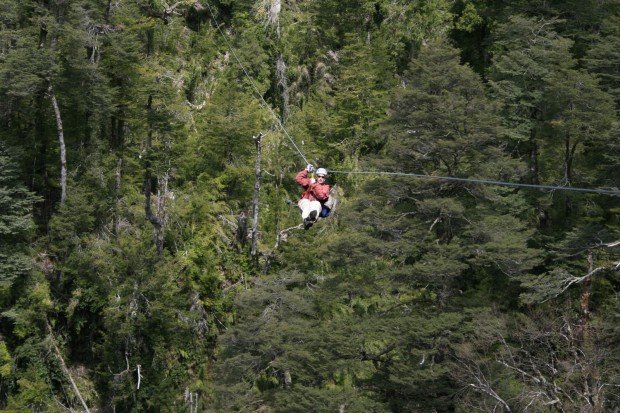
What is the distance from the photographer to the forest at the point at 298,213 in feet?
52.1

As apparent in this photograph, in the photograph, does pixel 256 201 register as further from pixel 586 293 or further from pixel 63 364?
pixel 586 293

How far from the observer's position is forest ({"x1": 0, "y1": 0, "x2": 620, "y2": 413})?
15.9 m

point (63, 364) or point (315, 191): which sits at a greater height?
point (315, 191)

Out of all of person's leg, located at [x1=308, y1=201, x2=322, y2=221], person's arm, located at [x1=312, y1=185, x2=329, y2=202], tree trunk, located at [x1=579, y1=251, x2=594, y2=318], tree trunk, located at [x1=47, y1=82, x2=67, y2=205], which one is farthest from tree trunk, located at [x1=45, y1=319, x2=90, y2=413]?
tree trunk, located at [x1=579, y1=251, x2=594, y2=318]

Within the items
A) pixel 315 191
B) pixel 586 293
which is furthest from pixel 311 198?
pixel 586 293

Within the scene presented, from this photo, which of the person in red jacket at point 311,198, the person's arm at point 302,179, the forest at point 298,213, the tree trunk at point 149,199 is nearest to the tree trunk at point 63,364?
the forest at point 298,213

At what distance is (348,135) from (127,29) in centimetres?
765

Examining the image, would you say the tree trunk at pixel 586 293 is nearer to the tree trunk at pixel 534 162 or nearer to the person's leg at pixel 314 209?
the tree trunk at pixel 534 162

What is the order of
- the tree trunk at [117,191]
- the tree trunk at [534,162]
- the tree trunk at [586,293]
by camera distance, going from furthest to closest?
1. the tree trunk at [117,191]
2. the tree trunk at [534,162]
3. the tree trunk at [586,293]

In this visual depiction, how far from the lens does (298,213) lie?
22.9 meters

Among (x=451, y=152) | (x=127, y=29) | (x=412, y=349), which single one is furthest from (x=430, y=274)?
(x=127, y=29)

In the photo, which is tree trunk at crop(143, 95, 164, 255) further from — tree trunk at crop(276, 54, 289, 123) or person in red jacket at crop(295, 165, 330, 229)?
person in red jacket at crop(295, 165, 330, 229)

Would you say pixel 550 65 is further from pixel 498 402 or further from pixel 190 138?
pixel 190 138

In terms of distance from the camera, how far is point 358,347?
53.3 feet
